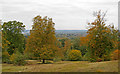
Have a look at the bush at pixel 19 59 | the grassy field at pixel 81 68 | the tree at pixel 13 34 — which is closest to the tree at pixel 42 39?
the bush at pixel 19 59

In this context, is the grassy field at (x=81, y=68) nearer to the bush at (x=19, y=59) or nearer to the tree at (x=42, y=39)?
the bush at (x=19, y=59)

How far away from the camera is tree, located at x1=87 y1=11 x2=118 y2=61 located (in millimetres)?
20750

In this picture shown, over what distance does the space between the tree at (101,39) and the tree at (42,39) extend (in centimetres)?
715

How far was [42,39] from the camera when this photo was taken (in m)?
26.0

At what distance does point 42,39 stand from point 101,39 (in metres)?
10.1

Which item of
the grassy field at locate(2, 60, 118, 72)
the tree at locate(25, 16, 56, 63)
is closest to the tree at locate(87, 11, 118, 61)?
the grassy field at locate(2, 60, 118, 72)

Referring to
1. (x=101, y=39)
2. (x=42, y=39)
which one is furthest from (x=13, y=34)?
(x=101, y=39)

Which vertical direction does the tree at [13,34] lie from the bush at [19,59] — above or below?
above

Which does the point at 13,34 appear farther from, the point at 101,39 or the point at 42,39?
the point at 101,39

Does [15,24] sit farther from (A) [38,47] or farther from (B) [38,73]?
(B) [38,73]

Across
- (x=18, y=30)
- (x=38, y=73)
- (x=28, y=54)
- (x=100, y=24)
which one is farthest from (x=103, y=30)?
(x=18, y=30)

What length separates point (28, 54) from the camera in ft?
86.8

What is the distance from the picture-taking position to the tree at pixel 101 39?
20.8 metres

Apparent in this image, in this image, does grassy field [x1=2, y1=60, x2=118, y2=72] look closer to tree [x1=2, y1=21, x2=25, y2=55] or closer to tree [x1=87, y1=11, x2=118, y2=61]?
tree [x1=87, y1=11, x2=118, y2=61]
